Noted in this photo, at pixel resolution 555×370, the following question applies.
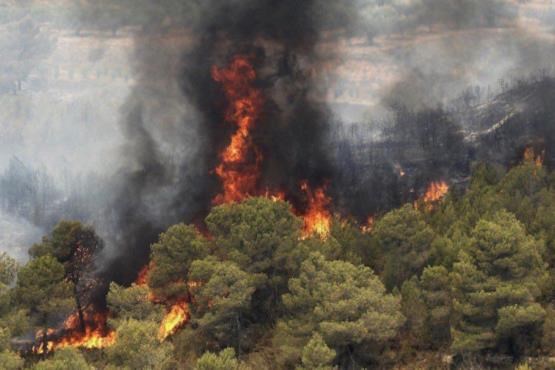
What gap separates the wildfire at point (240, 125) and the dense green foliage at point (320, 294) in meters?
27.2

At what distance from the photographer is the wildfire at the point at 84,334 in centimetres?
5569

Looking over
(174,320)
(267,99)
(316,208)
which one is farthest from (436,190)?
(174,320)

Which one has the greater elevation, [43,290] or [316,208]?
[43,290]

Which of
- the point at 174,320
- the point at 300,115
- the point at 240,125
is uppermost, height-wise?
the point at 300,115

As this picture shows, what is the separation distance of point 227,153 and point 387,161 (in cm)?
1790

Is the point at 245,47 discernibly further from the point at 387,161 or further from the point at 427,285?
the point at 427,285

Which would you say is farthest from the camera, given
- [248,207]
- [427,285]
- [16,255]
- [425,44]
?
[425,44]

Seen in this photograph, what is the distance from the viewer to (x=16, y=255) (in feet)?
224

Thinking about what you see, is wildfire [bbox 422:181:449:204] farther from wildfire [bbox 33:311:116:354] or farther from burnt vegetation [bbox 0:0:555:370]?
wildfire [bbox 33:311:116:354]

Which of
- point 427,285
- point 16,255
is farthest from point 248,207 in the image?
point 16,255

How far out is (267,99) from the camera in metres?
79.6

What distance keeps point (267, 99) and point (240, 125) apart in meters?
4.22

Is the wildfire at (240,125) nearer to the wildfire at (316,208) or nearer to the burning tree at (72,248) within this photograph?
the wildfire at (316,208)

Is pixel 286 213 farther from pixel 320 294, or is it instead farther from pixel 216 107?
pixel 216 107
